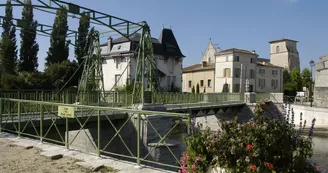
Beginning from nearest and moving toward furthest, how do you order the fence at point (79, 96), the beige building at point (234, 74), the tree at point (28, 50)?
1. the fence at point (79, 96)
2. the tree at point (28, 50)
3. the beige building at point (234, 74)

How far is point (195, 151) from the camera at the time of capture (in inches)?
159

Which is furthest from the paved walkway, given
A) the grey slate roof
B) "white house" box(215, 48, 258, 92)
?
"white house" box(215, 48, 258, 92)

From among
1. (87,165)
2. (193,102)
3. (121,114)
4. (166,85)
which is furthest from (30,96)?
(166,85)

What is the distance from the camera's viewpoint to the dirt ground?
5.31 m

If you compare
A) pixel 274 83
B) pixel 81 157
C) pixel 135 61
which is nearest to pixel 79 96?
pixel 81 157

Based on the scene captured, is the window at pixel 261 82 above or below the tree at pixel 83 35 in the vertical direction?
below

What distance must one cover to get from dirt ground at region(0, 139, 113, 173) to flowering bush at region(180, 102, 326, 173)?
2.18m

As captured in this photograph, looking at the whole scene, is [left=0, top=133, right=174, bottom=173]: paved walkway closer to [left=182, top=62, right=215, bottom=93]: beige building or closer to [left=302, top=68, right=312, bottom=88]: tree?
[left=182, top=62, right=215, bottom=93]: beige building

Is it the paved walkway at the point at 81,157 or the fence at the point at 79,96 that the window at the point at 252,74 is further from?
the paved walkway at the point at 81,157

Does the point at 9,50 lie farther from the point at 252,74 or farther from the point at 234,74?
the point at 252,74

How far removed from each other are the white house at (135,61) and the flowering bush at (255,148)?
30.1 m

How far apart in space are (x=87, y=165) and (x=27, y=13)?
3689cm

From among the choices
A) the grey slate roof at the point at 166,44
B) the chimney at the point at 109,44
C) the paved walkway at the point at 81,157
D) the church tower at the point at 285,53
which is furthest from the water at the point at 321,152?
the church tower at the point at 285,53

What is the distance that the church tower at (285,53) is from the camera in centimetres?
7031
